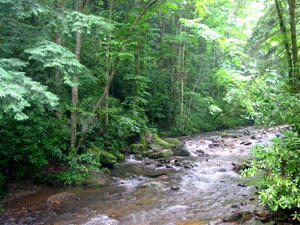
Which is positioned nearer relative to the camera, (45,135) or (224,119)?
(45,135)

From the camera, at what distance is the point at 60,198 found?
7.69m

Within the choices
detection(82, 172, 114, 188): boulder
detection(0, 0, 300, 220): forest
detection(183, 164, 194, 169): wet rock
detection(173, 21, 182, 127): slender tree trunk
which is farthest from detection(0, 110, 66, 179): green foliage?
detection(173, 21, 182, 127): slender tree trunk

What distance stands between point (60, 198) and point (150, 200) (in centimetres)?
274

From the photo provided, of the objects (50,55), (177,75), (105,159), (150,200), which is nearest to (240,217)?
(150,200)

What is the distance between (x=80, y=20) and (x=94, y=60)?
21.3ft

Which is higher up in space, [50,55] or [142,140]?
[50,55]

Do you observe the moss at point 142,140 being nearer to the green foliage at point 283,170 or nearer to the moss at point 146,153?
the moss at point 146,153

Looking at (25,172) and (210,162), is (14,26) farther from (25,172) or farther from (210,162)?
(210,162)

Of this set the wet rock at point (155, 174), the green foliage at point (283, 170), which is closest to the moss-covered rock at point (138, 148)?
the wet rock at point (155, 174)

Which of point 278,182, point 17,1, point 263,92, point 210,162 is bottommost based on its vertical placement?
point 210,162

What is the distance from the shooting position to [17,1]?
597 cm

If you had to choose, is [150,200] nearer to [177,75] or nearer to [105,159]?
[105,159]

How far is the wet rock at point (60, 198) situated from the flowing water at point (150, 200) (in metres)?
0.15

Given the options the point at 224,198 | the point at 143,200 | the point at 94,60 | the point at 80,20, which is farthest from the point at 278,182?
the point at 94,60
